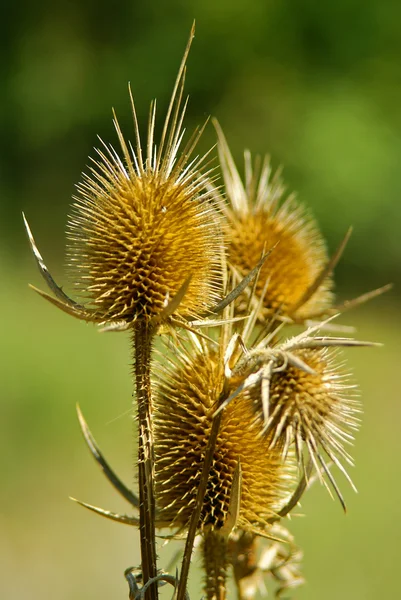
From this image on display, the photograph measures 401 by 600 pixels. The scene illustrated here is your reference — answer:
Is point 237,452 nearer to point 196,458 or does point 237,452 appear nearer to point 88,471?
point 196,458

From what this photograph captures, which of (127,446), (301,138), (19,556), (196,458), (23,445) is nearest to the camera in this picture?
(196,458)

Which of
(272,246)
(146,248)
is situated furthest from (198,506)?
(272,246)

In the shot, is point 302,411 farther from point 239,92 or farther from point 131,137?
point 239,92

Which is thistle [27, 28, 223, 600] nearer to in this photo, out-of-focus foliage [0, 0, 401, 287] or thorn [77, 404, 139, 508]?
thorn [77, 404, 139, 508]

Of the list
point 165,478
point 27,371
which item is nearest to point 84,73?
point 27,371

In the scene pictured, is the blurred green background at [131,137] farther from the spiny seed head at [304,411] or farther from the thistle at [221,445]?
the spiny seed head at [304,411]
